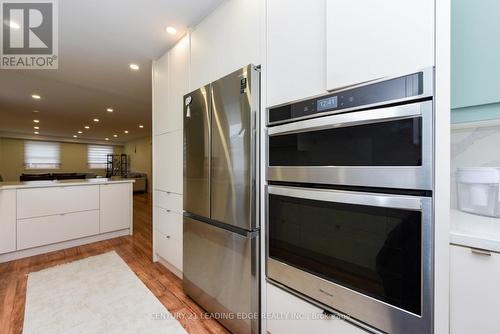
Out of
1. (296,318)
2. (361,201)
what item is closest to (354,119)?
(361,201)

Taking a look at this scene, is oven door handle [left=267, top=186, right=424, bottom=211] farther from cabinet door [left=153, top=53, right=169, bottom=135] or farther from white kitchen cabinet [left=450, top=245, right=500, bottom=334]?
cabinet door [left=153, top=53, right=169, bottom=135]

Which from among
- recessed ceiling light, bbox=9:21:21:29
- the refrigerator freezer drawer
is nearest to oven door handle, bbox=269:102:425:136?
the refrigerator freezer drawer

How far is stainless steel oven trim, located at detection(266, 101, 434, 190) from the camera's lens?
2.35 feet

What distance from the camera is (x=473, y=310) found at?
68 cm

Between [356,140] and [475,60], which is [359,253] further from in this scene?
[475,60]

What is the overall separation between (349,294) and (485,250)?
498 millimetres

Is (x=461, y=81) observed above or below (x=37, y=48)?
below

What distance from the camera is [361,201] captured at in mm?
863

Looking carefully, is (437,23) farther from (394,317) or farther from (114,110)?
(114,110)

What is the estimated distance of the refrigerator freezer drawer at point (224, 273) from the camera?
1268mm

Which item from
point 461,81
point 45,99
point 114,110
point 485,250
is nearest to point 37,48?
point 45,99

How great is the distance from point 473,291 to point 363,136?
2.04ft

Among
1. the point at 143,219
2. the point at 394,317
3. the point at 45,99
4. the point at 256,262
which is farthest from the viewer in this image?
the point at 143,219

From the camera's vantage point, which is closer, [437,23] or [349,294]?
[437,23]
